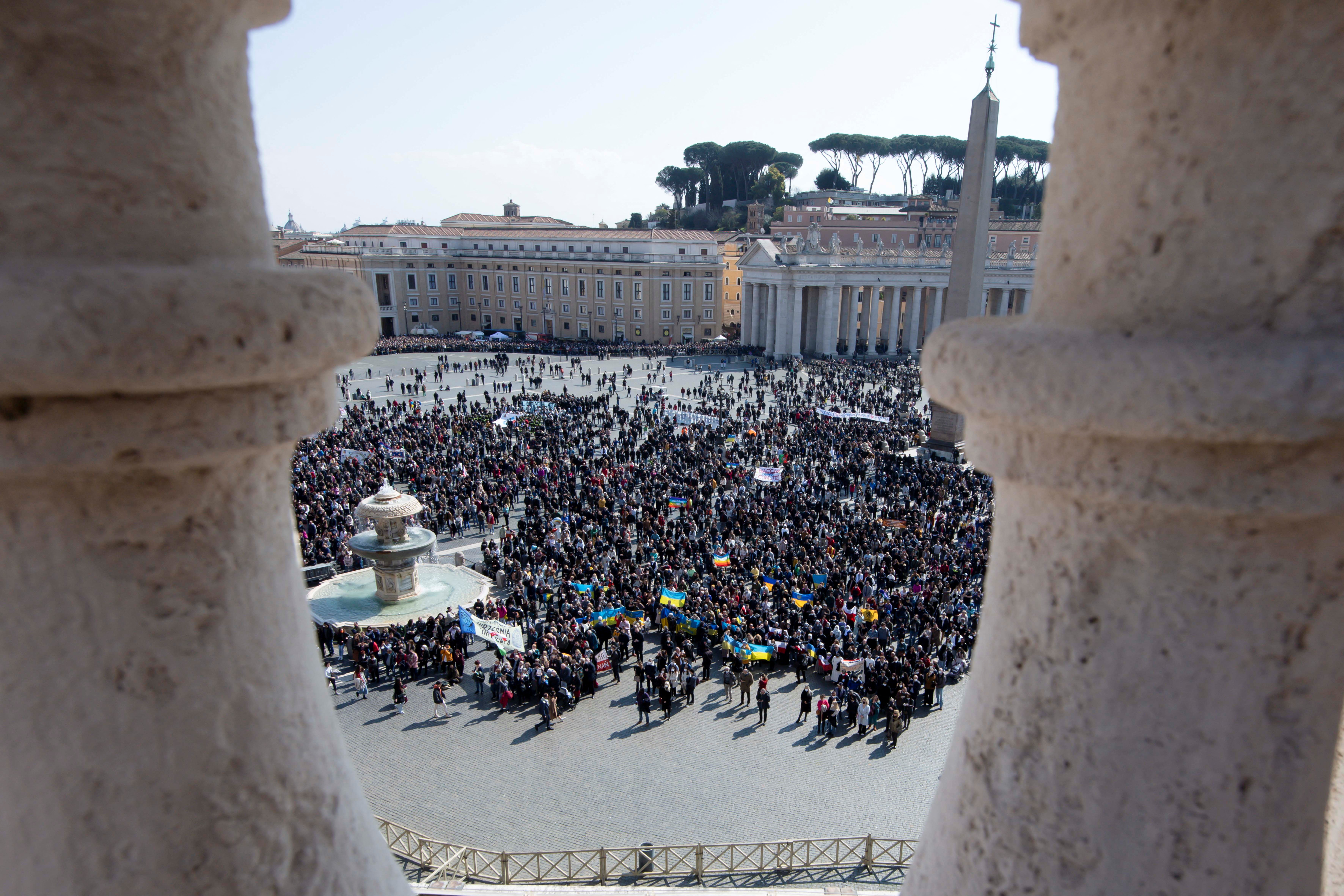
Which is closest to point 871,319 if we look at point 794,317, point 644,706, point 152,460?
point 794,317

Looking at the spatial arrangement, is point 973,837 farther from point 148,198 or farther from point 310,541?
point 310,541

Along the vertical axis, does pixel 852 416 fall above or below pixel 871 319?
below

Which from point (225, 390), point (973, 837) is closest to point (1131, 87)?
point (973, 837)

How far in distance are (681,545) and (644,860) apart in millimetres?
10208

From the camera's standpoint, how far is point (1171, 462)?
4.93 ft

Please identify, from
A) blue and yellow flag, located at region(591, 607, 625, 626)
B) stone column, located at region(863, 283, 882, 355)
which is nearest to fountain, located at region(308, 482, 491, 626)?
blue and yellow flag, located at region(591, 607, 625, 626)

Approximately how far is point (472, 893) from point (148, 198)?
7443 mm

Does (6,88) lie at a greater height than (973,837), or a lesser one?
greater

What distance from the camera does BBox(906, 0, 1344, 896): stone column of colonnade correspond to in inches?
56.7

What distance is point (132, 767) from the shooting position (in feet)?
5.69

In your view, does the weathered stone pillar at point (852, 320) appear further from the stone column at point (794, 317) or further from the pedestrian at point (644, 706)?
the pedestrian at point (644, 706)

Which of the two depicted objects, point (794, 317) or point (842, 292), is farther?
point (842, 292)

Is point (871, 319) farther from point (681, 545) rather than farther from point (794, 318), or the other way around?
point (681, 545)

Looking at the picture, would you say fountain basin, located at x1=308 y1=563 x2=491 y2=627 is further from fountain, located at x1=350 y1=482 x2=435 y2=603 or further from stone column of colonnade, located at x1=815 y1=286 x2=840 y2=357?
stone column of colonnade, located at x1=815 y1=286 x2=840 y2=357
